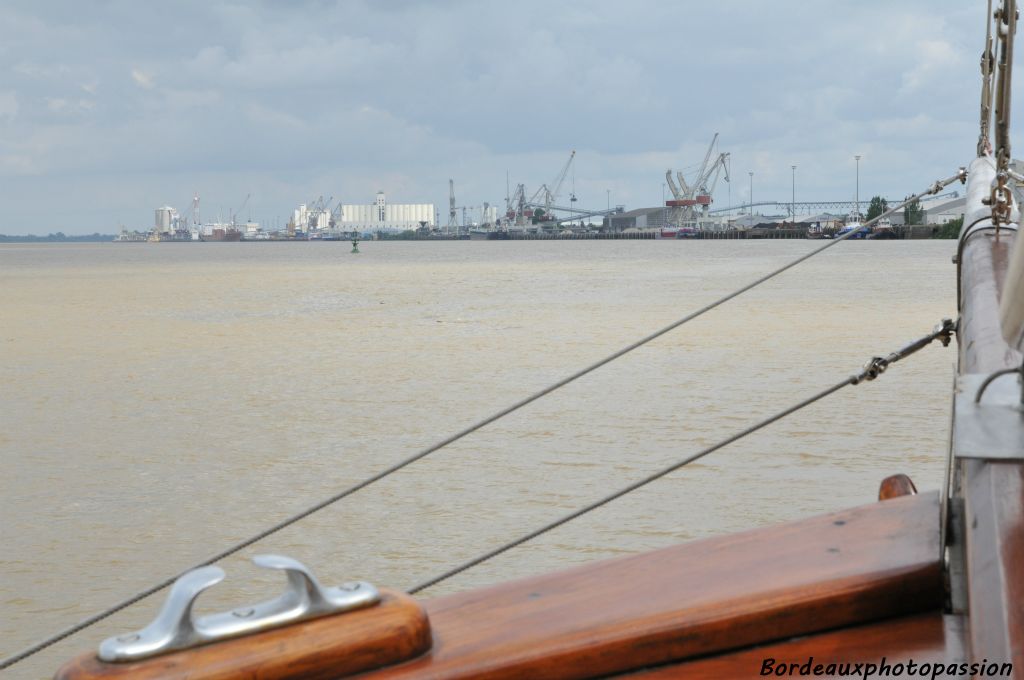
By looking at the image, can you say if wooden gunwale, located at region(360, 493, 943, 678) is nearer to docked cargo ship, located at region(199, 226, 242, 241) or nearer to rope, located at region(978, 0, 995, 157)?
rope, located at region(978, 0, 995, 157)

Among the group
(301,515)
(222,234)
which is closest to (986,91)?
(301,515)

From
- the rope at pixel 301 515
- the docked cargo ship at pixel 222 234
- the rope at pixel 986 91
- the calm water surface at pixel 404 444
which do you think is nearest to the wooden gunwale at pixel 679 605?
the rope at pixel 301 515

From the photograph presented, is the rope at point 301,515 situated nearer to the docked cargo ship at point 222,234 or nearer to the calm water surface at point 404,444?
the calm water surface at point 404,444

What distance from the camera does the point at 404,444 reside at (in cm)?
574

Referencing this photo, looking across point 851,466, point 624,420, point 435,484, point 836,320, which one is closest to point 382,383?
point 624,420

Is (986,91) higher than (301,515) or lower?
higher

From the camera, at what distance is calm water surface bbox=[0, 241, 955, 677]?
3898 mm

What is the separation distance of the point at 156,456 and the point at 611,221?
10836cm

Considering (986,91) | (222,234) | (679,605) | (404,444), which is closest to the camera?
(679,605)

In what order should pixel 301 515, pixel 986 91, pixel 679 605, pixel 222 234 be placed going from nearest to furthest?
pixel 679 605 < pixel 301 515 < pixel 986 91 < pixel 222 234

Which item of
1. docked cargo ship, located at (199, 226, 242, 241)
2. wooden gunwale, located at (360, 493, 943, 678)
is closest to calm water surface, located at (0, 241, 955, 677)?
wooden gunwale, located at (360, 493, 943, 678)

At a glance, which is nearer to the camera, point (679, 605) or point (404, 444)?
point (679, 605)

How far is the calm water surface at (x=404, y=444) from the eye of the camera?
3.90 meters

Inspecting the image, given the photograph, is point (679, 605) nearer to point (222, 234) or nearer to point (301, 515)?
point (301, 515)
